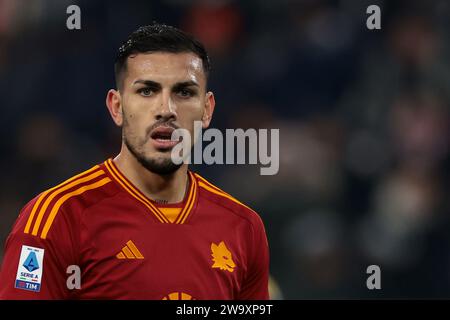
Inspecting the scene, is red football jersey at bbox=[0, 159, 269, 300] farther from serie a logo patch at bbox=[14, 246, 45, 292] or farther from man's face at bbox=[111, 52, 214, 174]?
man's face at bbox=[111, 52, 214, 174]

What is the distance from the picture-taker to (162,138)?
3365 mm

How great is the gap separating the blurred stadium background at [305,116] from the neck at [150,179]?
8.94ft

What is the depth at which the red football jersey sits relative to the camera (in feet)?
10.0

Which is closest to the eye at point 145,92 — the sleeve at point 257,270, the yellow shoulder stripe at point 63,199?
the yellow shoulder stripe at point 63,199

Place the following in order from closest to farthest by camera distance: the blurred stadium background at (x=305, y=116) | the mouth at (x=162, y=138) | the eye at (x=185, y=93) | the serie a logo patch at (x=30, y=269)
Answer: the serie a logo patch at (x=30, y=269), the mouth at (x=162, y=138), the eye at (x=185, y=93), the blurred stadium background at (x=305, y=116)

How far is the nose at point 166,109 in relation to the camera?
11.0 ft

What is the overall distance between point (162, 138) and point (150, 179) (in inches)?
8.0

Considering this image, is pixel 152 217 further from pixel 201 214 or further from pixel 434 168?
pixel 434 168

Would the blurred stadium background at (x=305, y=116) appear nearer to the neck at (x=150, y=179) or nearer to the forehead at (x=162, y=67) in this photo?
the neck at (x=150, y=179)

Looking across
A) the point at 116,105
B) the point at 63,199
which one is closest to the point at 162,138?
the point at 116,105

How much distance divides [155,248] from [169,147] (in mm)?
418

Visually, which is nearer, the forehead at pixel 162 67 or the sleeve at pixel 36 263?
the sleeve at pixel 36 263

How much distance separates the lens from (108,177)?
345 cm
